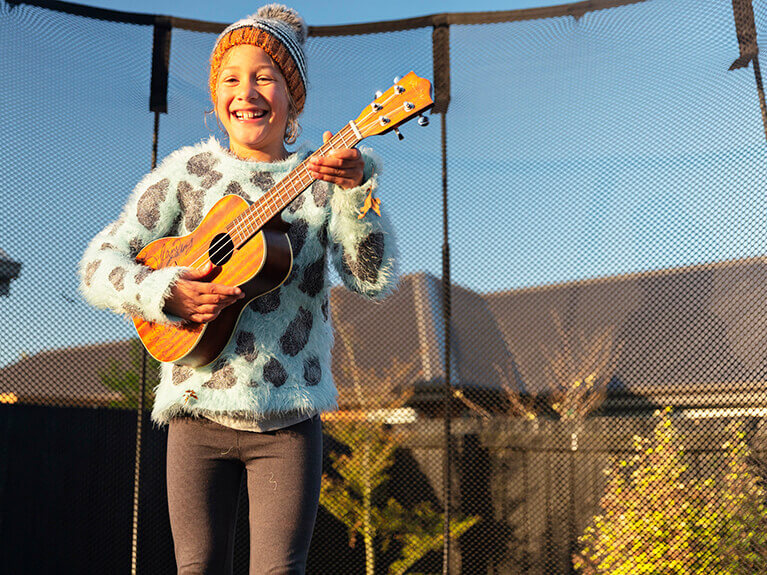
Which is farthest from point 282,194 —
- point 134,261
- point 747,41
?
point 747,41

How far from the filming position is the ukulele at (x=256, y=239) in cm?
134

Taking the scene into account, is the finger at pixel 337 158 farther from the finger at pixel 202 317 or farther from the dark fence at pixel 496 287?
the dark fence at pixel 496 287

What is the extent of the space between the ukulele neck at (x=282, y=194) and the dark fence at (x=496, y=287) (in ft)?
5.47

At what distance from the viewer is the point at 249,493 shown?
1.35m

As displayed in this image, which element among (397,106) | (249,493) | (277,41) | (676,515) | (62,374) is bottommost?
(676,515)

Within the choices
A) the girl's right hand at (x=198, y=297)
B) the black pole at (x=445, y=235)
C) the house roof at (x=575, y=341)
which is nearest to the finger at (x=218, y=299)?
the girl's right hand at (x=198, y=297)

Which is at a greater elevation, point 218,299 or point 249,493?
point 218,299

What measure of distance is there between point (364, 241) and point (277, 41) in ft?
1.69

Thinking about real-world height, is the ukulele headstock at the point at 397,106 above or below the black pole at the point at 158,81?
below

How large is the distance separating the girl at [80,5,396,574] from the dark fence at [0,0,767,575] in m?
1.57

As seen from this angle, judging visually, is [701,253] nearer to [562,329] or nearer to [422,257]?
[562,329]

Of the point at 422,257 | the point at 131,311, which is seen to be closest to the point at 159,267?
the point at 131,311

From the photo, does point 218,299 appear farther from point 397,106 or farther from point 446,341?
point 446,341

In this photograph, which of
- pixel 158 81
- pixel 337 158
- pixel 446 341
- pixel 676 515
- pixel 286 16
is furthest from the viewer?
pixel 158 81
